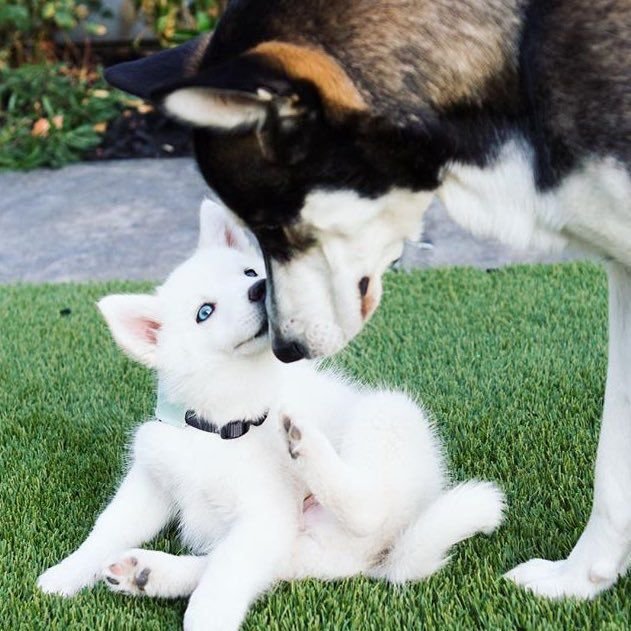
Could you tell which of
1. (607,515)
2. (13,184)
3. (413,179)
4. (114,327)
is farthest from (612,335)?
(13,184)

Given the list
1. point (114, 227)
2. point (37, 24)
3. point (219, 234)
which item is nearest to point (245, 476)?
point (219, 234)

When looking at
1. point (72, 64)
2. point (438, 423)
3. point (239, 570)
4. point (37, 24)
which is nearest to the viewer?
point (239, 570)

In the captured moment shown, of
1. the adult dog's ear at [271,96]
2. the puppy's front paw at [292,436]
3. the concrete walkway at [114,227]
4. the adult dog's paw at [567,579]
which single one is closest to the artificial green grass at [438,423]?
the adult dog's paw at [567,579]

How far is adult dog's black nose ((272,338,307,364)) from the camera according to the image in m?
2.15

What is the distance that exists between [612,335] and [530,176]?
456mm

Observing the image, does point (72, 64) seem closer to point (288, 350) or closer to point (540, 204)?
point (288, 350)

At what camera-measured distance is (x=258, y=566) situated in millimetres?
2152

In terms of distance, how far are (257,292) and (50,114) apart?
596 cm

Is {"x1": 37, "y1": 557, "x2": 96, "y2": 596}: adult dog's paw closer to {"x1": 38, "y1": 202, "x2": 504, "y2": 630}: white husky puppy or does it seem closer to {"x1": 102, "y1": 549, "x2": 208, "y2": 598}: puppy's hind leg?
{"x1": 38, "y1": 202, "x2": 504, "y2": 630}: white husky puppy

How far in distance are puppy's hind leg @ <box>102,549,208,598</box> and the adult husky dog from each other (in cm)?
59

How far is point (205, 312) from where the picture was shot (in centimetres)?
238

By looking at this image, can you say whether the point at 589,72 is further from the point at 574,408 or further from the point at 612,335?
the point at 574,408

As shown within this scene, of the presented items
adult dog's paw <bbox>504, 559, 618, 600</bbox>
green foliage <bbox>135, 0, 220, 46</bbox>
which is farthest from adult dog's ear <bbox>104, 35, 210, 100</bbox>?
green foliage <bbox>135, 0, 220, 46</bbox>

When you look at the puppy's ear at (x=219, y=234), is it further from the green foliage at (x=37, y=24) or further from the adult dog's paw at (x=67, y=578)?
the green foliage at (x=37, y=24)
